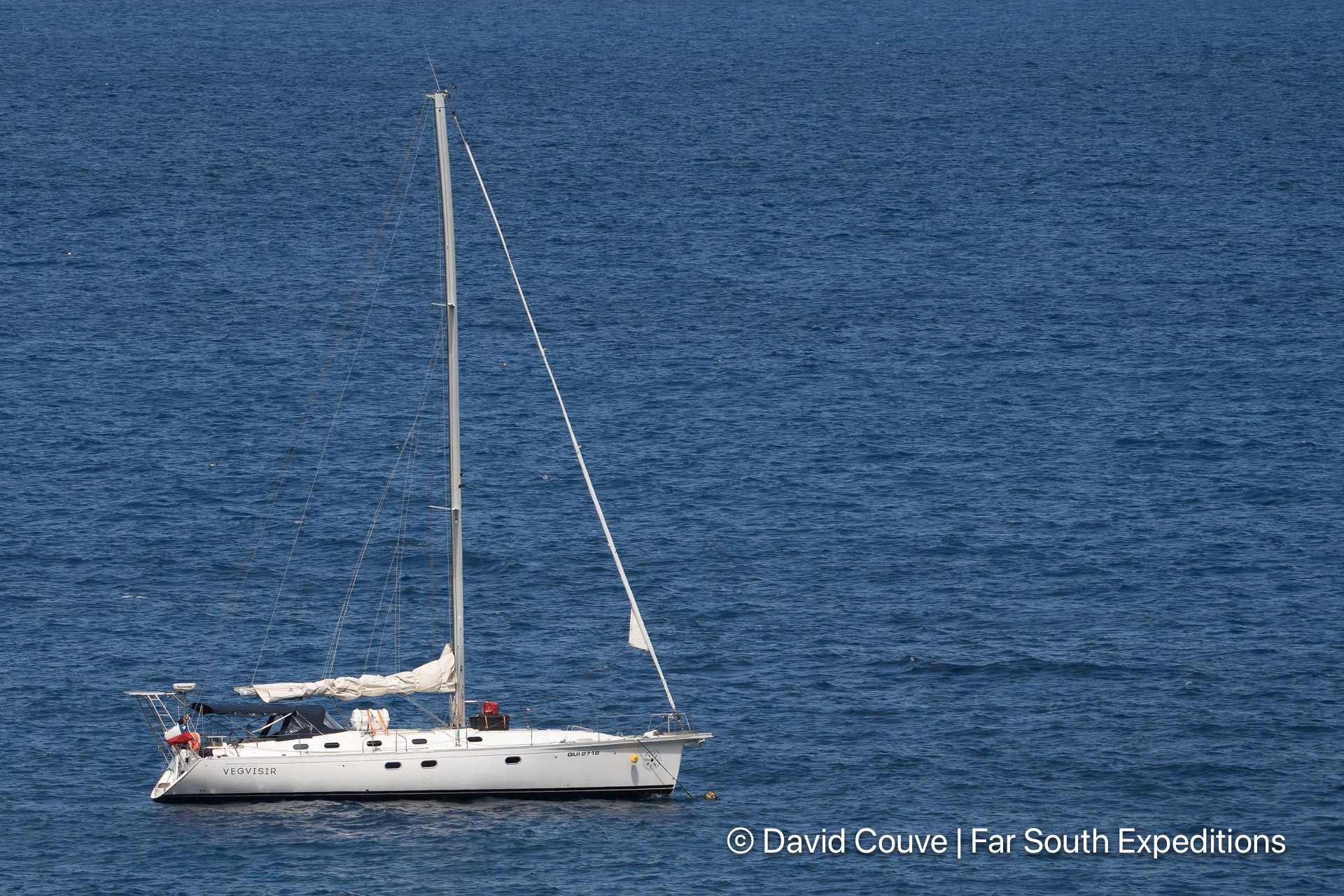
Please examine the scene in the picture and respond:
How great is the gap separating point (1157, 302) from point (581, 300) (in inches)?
1735

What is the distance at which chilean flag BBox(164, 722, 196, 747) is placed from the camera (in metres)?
79.8

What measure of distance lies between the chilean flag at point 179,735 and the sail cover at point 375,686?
278cm

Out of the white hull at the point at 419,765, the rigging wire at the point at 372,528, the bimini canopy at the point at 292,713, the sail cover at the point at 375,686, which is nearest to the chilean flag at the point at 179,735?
the white hull at the point at 419,765

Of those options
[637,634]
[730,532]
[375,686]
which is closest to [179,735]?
[375,686]

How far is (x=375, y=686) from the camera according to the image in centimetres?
8238

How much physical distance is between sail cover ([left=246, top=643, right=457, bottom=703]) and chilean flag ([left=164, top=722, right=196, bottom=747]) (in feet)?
9.13

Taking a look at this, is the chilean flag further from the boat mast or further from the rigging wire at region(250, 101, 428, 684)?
the rigging wire at region(250, 101, 428, 684)

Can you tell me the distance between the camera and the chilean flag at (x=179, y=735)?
7975 cm

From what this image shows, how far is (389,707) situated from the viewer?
96.9 meters

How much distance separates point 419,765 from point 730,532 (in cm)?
4160

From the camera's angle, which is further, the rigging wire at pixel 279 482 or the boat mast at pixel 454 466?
the rigging wire at pixel 279 482

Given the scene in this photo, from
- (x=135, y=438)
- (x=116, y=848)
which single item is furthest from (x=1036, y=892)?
(x=135, y=438)

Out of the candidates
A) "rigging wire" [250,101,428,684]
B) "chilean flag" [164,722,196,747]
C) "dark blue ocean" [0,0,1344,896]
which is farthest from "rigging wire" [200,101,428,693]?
"chilean flag" [164,722,196,747]

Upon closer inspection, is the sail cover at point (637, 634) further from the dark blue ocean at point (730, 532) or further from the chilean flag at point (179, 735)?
the chilean flag at point (179, 735)
